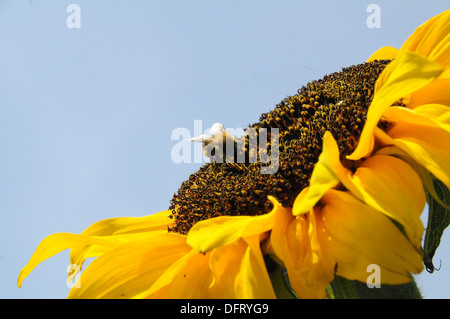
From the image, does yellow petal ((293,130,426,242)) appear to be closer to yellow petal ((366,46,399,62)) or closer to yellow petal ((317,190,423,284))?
yellow petal ((317,190,423,284))

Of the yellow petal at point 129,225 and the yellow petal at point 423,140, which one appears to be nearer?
the yellow petal at point 423,140

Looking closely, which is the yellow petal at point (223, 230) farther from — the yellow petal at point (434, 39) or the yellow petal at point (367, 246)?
the yellow petal at point (434, 39)

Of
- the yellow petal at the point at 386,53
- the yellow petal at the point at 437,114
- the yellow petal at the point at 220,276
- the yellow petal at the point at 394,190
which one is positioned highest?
the yellow petal at the point at 386,53

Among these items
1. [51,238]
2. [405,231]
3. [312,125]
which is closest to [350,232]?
[405,231]

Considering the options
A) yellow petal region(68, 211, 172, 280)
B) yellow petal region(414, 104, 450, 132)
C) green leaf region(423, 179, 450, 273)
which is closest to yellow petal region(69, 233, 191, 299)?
yellow petal region(68, 211, 172, 280)

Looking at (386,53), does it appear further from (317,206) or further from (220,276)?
(220,276)

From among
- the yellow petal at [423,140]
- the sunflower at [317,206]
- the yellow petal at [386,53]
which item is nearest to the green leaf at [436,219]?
the sunflower at [317,206]
